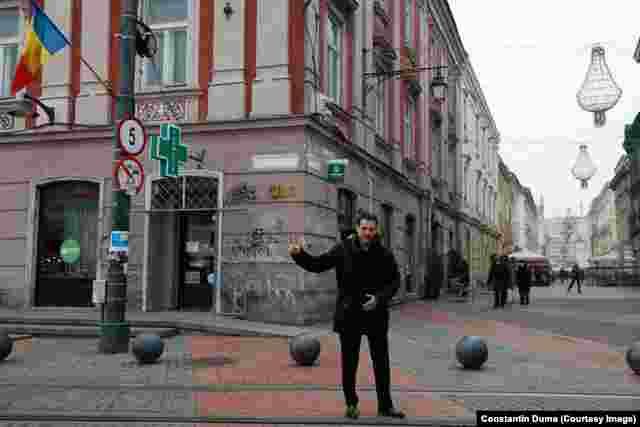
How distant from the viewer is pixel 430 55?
30.8m

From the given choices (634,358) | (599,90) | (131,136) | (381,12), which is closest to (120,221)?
(131,136)

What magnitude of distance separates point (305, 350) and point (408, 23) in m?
19.7

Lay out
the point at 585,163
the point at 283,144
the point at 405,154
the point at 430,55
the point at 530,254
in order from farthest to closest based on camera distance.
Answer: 1. the point at 530,254
2. the point at 430,55
3. the point at 405,154
4. the point at 585,163
5. the point at 283,144

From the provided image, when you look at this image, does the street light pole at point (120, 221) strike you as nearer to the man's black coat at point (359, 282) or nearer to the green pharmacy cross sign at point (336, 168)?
the man's black coat at point (359, 282)

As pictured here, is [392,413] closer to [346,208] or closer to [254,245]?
[254,245]

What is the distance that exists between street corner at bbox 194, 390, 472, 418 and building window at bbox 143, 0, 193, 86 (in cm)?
995

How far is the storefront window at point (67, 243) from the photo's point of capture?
15977 mm

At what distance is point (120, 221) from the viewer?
10.7 meters

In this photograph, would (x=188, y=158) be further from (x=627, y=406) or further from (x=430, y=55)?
(x=430, y=55)

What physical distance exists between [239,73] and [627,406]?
10506mm

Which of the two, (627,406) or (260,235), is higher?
(260,235)

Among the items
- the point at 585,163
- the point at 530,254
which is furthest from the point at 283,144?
the point at 530,254

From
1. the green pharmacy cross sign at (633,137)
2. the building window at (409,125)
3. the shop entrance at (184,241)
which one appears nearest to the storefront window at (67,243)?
the shop entrance at (184,241)

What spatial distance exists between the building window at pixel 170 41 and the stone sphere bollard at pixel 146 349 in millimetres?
7710
